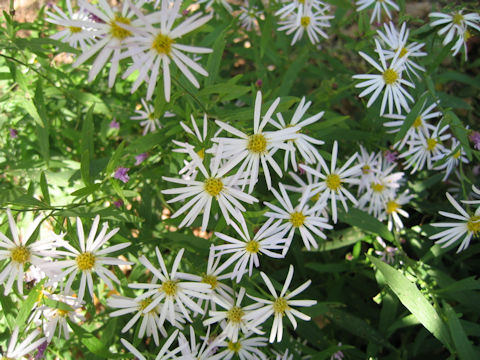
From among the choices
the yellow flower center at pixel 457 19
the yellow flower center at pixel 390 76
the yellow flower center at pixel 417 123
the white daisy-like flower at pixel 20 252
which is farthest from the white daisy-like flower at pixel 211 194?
the yellow flower center at pixel 457 19

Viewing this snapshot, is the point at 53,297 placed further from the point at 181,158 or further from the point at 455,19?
the point at 455,19

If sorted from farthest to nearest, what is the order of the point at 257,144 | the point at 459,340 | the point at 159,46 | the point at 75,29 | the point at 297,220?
the point at 75,29, the point at 297,220, the point at 459,340, the point at 257,144, the point at 159,46

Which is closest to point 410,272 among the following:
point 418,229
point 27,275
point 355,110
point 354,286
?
point 418,229

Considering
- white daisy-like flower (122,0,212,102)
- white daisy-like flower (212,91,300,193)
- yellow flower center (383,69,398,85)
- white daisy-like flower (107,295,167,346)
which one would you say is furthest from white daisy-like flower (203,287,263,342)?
yellow flower center (383,69,398,85)

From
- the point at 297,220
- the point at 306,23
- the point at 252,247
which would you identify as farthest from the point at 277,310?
the point at 306,23

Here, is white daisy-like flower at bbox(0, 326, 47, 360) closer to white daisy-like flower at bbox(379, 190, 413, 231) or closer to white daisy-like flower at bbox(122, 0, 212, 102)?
white daisy-like flower at bbox(122, 0, 212, 102)

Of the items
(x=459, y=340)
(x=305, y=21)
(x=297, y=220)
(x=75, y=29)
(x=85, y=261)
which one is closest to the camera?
(x=85, y=261)

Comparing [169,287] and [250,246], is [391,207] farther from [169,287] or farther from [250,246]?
[169,287]
